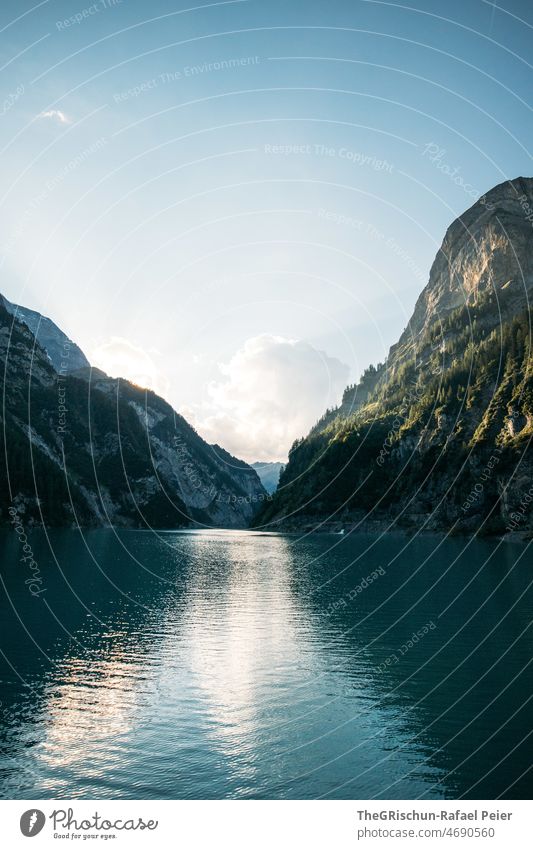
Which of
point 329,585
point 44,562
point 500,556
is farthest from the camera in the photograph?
point 500,556

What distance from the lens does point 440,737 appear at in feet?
78.0

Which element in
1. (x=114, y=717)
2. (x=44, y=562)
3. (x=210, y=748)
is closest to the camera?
(x=210, y=748)

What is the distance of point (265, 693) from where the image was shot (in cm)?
2972

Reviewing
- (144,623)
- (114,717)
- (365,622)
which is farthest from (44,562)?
(114,717)

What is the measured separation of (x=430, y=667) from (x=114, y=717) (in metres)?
20.9

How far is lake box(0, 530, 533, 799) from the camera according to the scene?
19875 mm

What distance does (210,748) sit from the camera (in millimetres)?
22156

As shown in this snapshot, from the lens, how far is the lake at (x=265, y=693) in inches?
782

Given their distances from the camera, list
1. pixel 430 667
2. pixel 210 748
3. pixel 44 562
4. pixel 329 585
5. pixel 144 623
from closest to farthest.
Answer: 1. pixel 210 748
2. pixel 430 667
3. pixel 144 623
4. pixel 329 585
5. pixel 44 562
